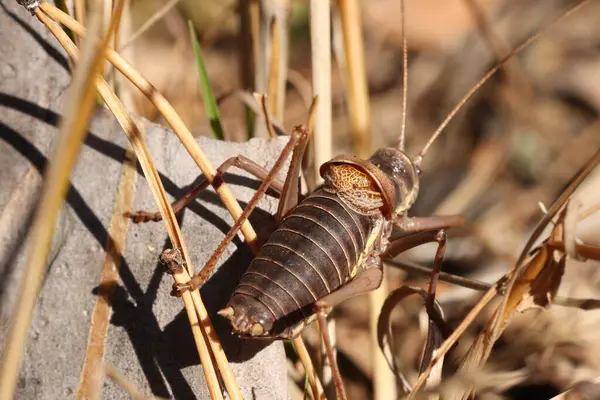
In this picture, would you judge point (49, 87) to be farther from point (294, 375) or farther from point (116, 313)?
point (294, 375)

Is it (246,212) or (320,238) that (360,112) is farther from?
(246,212)

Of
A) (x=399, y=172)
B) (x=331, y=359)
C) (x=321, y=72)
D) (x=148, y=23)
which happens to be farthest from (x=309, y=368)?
(x=148, y=23)

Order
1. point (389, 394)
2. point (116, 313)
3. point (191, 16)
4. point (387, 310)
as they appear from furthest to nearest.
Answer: point (191, 16) < point (389, 394) < point (387, 310) < point (116, 313)

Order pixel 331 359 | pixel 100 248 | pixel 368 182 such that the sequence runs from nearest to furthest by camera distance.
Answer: pixel 331 359, pixel 100 248, pixel 368 182

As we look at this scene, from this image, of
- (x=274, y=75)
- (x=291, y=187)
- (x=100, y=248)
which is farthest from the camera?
(x=274, y=75)

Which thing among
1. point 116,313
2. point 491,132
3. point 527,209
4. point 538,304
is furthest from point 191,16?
point 538,304

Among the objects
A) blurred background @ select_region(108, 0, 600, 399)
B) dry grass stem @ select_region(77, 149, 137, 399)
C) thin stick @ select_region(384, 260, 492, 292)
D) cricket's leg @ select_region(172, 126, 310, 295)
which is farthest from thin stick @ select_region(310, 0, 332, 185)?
dry grass stem @ select_region(77, 149, 137, 399)

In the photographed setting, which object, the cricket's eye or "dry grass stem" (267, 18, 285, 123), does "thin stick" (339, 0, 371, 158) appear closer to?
the cricket's eye
